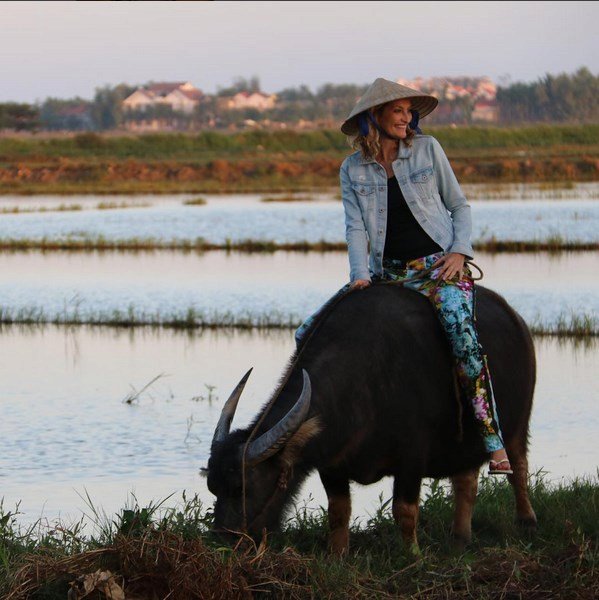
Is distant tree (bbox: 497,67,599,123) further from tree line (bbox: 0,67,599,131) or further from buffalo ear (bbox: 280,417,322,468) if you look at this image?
buffalo ear (bbox: 280,417,322,468)

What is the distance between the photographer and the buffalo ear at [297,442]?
14.0 ft

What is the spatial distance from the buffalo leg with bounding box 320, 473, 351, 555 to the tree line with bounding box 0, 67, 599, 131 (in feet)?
198

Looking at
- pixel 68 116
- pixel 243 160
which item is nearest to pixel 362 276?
pixel 243 160

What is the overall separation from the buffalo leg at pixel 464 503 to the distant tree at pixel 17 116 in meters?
59.9

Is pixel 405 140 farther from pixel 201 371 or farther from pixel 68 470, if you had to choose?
pixel 201 371

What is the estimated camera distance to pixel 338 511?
192 inches

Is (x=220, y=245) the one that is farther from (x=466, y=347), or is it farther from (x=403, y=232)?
(x=466, y=347)

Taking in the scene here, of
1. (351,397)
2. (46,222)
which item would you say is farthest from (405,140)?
(46,222)

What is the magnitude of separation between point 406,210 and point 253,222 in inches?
716

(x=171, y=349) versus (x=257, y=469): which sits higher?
(x=257, y=469)

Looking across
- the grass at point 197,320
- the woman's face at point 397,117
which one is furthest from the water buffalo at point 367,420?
the grass at point 197,320

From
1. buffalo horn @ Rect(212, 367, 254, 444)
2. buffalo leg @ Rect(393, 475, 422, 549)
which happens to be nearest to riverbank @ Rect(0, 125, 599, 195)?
buffalo leg @ Rect(393, 475, 422, 549)

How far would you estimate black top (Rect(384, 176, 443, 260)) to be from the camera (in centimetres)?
507

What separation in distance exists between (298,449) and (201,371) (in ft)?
Result: 18.5
